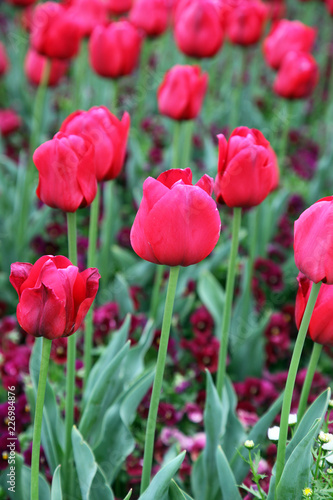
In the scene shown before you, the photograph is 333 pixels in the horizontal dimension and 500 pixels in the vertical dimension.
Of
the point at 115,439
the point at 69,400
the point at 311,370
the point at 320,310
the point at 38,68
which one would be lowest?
the point at 115,439

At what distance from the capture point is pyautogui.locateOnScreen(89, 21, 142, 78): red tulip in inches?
84.0

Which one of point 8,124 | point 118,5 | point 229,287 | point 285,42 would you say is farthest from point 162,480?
point 118,5

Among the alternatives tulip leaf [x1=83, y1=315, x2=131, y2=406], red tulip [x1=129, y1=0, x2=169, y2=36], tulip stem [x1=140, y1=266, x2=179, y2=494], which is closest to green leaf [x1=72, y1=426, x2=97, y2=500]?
tulip stem [x1=140, y1=266, x2=179, y2=494]

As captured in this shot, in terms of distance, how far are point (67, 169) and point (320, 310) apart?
19.8 inches

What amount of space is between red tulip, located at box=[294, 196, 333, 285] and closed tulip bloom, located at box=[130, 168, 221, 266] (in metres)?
0.12

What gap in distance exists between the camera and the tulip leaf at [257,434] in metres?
1.23

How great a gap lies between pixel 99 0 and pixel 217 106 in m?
1.14

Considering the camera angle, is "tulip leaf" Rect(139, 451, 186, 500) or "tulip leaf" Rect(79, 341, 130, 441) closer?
"tulip leaf" Rect(139, 451, 186, 500)

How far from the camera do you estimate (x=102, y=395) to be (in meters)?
1.28

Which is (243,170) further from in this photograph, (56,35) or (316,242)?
(56,35)

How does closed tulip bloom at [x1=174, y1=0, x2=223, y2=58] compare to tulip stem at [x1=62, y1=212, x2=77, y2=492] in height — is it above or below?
above

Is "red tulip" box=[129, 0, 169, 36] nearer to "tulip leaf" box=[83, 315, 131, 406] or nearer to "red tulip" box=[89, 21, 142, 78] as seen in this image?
"red tulip" box=[89, 21, 142, 78]

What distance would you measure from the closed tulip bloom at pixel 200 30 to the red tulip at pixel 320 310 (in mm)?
1422

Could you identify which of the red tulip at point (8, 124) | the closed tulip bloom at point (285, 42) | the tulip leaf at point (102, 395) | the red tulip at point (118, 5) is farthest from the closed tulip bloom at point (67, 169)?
the red tulip at point (118, 5)
